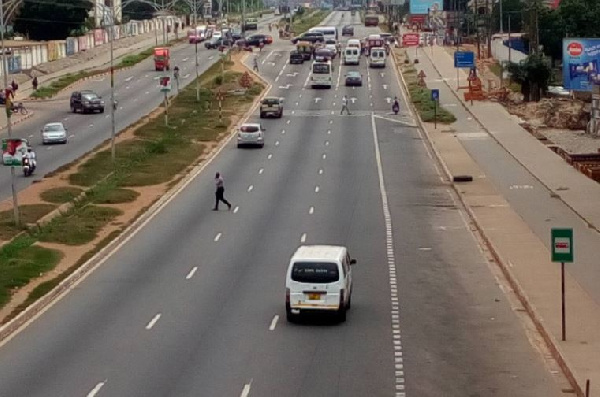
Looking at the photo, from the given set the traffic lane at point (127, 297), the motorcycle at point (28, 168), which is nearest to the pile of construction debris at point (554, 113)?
the motorcycle at point (28, 168)

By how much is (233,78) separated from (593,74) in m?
32.2

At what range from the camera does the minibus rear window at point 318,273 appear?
3222 cm

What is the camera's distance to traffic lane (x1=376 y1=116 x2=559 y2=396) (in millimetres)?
26984

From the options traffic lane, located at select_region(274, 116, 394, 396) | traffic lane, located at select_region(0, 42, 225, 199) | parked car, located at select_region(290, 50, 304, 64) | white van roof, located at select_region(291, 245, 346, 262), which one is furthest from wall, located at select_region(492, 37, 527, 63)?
white van roof, located at select_region(291, 245, 346, 262)

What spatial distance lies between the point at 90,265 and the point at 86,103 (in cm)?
5633

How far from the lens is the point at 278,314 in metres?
33.8

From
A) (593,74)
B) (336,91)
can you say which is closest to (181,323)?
(593,74)

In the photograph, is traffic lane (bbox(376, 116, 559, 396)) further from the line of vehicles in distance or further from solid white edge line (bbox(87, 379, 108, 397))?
the line of vehicles in distance

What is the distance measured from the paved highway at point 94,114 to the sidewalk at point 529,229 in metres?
19.1

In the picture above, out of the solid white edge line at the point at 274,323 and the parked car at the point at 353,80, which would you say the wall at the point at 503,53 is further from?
the solid white edge line at the point at 274,323

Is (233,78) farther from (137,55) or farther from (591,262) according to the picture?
(591,262)

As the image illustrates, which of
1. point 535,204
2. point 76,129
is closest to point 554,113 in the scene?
point 76,129

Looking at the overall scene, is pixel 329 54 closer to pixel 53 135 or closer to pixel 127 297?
pixel 53 135

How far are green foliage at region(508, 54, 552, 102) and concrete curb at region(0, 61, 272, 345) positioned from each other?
1650 inches
